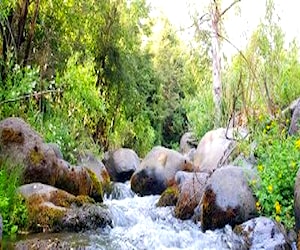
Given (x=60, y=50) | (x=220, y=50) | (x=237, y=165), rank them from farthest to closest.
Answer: (x=220, y=50), (x=60, y=50), (x=237, y=165)

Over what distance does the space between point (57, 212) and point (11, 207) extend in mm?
710

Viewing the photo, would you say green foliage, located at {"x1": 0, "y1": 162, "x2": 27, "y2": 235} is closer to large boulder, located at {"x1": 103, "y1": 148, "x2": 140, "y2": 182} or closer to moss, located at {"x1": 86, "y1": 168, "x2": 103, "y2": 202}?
moss, located at {"x1": 86, "y1": 168, "x2": 103, "y2": 202}

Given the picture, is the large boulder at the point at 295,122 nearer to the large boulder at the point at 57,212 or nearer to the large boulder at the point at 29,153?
the large boulder at the point at 57,212

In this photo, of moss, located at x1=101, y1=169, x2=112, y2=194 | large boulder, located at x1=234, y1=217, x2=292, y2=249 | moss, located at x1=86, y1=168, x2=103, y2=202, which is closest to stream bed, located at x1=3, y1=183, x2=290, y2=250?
large boulder, located at x1=234, y1=217, x2=292, y2=249

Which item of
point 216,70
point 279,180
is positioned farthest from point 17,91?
point 216,70

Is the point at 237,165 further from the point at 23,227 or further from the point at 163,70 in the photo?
the point at 163,70

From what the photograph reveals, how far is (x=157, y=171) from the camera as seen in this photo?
39.2ft

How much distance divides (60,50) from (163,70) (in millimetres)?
16002

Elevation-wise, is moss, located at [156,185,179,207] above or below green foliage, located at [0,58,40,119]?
below

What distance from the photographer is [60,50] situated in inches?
513

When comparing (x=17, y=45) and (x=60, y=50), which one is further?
(x=60, y=50)

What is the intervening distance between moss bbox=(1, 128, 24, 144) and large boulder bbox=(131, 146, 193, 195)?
4.23m

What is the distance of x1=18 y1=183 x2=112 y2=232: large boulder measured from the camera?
7.34 m

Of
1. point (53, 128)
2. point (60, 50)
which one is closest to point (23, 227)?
point (53, 128)
